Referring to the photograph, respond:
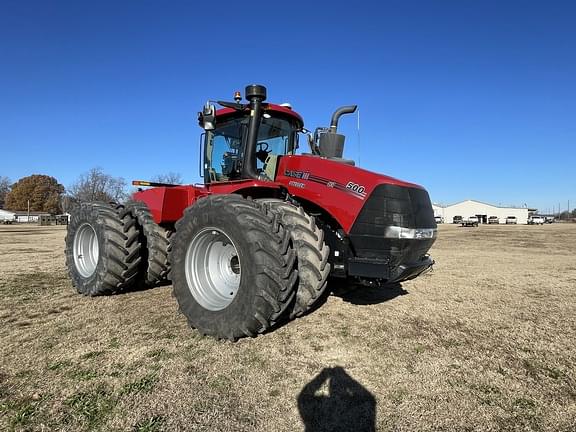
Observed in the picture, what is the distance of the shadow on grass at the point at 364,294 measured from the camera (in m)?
5.71

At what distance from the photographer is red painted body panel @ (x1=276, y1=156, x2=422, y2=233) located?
13.3 ft

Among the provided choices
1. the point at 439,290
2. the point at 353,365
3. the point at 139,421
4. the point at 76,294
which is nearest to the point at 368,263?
the point at 353,365

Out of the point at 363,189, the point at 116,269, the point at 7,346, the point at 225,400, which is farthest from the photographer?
the point at 116,269

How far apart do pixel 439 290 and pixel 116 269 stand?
518cm

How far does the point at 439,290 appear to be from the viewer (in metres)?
6.63

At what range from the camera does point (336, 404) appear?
277cm

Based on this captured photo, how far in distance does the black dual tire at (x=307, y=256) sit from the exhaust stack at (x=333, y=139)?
1.55m

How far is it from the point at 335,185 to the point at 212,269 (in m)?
1.74

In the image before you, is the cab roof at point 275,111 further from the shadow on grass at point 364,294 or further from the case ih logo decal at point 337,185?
the shadow on grass at point 364,294

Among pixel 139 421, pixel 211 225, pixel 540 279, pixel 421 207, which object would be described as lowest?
pixel 139 421

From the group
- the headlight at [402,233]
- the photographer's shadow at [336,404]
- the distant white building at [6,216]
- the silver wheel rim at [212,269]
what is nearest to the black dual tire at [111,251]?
the silver wheel rim at [212,269]

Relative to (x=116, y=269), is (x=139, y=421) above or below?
below

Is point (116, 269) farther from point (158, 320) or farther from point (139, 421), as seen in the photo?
point (139, 421)

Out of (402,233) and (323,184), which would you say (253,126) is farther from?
(402,233)
